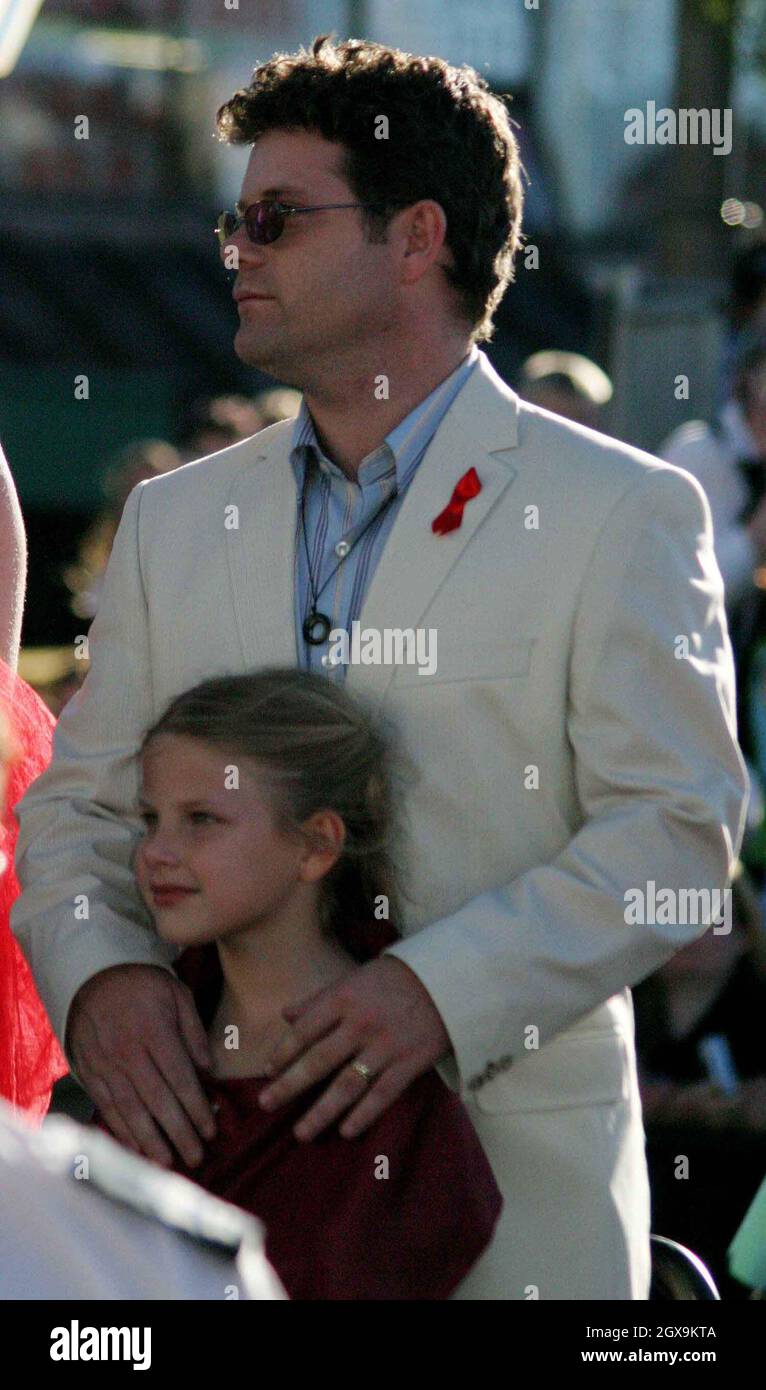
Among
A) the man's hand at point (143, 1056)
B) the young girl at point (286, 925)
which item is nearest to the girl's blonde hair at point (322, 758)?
the young girl at point (286, 925)

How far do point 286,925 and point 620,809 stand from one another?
0.43 m

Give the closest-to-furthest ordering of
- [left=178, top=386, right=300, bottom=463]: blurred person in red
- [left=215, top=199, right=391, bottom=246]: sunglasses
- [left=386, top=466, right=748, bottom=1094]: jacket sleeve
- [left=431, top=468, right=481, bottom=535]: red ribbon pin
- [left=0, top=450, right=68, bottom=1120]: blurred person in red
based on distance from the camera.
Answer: [left=386, top=466, right=748, bottom=1094]: jacket sleeve, [left=431, top=468, right=481, bottom=535]: red ribbon pin, [left=215, top=199, right=391, bottom=246]: sunglasses, [left=0, top=450, right=68, bottom=1120]: blurred person in red, [left=178, top=386, right=300, bottom=463]: blurred person in red

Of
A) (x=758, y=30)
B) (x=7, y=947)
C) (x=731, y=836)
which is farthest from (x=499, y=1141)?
(x=758, y=30)

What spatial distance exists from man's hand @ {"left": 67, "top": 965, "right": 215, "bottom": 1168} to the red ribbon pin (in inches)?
25.6

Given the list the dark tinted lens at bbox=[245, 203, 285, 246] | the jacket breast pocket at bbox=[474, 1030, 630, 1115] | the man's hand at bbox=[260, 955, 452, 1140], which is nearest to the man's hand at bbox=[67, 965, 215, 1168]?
the man's hand at bbox=[260, 955, 452, 1140]

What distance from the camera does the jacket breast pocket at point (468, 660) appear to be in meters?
2.59

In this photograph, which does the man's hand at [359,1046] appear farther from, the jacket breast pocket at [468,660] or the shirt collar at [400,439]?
the shirt collar at [400,439]

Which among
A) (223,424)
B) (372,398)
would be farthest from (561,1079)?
(223,424)

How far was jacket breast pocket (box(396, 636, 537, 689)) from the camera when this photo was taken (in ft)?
8.51

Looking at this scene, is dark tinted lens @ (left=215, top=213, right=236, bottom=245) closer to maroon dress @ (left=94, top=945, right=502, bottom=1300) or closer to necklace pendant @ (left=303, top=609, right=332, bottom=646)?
necklace pendant @ (left=303, top=609, right=332, bottom=646)

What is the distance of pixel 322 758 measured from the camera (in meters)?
2.60

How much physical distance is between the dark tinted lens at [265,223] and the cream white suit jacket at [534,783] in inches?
12.7
